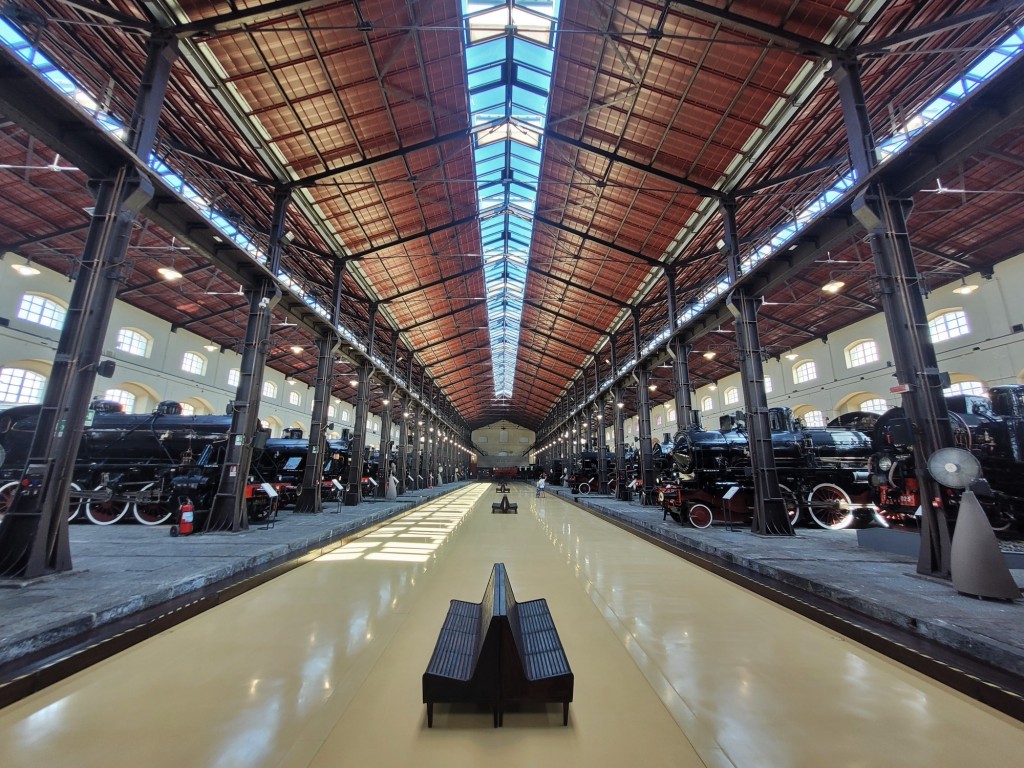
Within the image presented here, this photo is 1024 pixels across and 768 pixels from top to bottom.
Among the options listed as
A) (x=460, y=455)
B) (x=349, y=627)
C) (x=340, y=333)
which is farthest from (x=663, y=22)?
(x=460, y=455)

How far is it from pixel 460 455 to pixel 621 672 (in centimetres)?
4539

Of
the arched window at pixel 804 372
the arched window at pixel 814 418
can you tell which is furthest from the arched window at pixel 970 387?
the arched window at pixel 804 372

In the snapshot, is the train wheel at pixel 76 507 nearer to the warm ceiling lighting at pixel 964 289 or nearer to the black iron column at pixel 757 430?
the warm ceiling lighting at pixel 964 289

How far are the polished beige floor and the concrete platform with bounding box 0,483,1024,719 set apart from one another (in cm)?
36

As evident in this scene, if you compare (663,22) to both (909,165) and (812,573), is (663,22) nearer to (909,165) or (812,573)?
(909,165)

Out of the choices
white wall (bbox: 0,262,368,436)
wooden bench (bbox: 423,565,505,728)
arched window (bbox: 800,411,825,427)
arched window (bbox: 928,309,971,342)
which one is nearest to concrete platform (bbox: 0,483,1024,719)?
wooden bench (bbox: 423,565,505,728)

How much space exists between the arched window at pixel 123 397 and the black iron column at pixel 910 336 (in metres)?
22.0

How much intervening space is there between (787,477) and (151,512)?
1488 centimetres

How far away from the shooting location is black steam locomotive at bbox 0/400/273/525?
27.7 feet

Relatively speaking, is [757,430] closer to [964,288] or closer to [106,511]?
[964,288]

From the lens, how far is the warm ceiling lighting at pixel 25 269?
1133 cm

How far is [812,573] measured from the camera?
4750mm

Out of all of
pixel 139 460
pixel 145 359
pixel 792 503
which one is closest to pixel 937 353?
pixel 792 503

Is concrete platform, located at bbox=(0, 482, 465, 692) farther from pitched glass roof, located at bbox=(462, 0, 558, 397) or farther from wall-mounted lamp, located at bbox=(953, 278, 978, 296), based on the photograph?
wall-mounted lamp, located at bbox=(953, 278, 978, 296)
